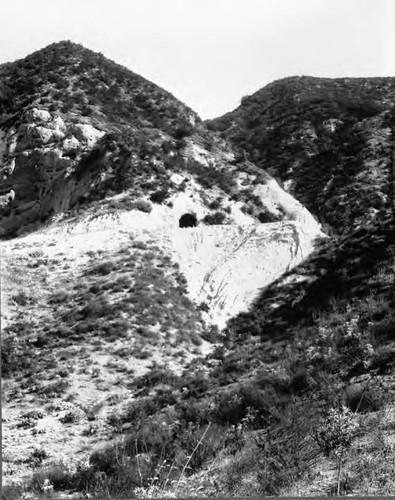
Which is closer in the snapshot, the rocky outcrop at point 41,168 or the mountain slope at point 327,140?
the rocky outcrop at point 41,168

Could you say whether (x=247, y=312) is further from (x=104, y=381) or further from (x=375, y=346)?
(x=375, y=346)

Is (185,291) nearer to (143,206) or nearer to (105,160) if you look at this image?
(143,206)

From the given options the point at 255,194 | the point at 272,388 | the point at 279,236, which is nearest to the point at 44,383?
the point at 272,388

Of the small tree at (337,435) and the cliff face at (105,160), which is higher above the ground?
the cliff face at (105,160)

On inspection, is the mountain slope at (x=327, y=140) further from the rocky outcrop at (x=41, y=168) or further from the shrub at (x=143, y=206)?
the rocky outcrop at (x=41, y=168)

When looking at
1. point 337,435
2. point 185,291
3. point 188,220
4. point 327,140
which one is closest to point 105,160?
point 188,220

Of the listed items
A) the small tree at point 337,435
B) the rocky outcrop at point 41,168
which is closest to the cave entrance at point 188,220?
the rocky outcrop at point 41,168

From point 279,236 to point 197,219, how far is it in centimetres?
602

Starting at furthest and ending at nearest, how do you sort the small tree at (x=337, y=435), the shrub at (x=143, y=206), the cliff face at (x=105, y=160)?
the cliff face at (x=105, y=160)
the shrub at (x=143, y=206)
the small tree at (x=337, y=435)

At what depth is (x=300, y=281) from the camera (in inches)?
1251

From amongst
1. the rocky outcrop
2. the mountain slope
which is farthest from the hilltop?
the mountain slope

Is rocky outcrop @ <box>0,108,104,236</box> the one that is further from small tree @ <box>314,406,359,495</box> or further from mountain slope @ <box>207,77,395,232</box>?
small tree @ <box>314,406,359,495</box>

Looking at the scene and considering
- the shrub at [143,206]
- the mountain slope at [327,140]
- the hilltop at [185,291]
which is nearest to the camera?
the hilltop at [185,291]

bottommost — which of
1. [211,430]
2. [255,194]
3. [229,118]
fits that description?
[211,430]
